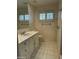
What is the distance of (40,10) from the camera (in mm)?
3145

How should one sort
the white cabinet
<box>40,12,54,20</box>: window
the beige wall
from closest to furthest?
the white cabinet
the beige wall
<box>40,12,54,20</box>: window

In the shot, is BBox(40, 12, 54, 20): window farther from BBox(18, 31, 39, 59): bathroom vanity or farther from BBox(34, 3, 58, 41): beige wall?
BBox(18, 31, 39, 59): bathroom vanity

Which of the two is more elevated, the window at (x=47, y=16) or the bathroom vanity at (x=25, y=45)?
the window at (x=47, y=16)

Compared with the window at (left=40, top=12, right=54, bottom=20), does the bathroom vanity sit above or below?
below

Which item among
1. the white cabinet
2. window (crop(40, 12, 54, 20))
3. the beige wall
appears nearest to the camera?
the white cabinet

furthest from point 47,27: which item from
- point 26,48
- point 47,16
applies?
point 26,48

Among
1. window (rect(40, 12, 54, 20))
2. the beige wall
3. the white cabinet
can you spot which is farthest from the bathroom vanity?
window (rect(40, 12, 54, 20))

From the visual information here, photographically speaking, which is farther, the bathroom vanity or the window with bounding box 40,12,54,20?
the window with bounding box 40,12,54,20

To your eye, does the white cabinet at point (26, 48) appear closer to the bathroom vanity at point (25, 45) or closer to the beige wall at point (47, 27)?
the bathroom vanity at point (25, 45)

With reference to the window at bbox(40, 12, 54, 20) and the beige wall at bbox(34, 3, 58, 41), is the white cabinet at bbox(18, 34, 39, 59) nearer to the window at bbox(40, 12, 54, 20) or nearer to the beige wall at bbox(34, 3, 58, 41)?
the beige wall at bbox(34, 3, 58, 41)

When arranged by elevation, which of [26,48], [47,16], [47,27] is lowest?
[26,48]

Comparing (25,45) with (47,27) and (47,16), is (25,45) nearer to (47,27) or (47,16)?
(47,27)

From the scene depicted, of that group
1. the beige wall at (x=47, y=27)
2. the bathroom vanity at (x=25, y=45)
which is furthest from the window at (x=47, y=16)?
the bathroom vanity at (x=25, y=45)
